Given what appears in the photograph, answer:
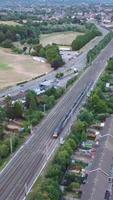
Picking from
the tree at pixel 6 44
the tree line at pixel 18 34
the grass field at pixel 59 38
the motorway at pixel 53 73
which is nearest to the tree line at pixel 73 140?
the motorway at pixel 53 73

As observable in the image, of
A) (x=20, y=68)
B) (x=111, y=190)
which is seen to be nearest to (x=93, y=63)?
(x=20, y=68)

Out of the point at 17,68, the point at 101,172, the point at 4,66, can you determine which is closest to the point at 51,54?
the point at 17,68

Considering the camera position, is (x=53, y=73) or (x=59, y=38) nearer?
(x=53, y=73)

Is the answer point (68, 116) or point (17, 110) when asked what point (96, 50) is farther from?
point (17, 110)

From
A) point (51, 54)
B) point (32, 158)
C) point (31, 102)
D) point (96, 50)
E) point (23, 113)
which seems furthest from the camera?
point (96, 50)

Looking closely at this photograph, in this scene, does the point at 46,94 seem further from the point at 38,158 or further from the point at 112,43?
the point at 112,43
